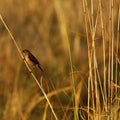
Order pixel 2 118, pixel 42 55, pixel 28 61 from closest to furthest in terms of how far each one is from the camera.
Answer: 1. pixel 28 61
2. pixel 2 118
3. pixel 42 55

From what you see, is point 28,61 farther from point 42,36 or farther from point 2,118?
point 42,36

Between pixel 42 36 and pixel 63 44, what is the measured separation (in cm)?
22

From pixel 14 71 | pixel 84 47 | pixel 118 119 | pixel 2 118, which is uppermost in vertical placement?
pixel 118 119

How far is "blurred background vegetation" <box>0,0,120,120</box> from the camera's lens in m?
4.18

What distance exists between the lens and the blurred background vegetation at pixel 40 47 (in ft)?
13.7

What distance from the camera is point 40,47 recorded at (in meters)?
5.77

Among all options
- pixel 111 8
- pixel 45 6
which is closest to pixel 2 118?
pixel 111 8

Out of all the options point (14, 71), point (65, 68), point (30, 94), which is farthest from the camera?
point (65, 68)

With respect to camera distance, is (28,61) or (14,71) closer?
(28,61)

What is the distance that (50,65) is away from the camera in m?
5.30

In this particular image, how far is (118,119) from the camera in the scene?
102 inches

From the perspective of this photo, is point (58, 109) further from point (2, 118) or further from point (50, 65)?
point (50, 65)

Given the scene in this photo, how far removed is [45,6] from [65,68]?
172 centimetres

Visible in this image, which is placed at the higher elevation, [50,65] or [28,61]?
[28,61]
